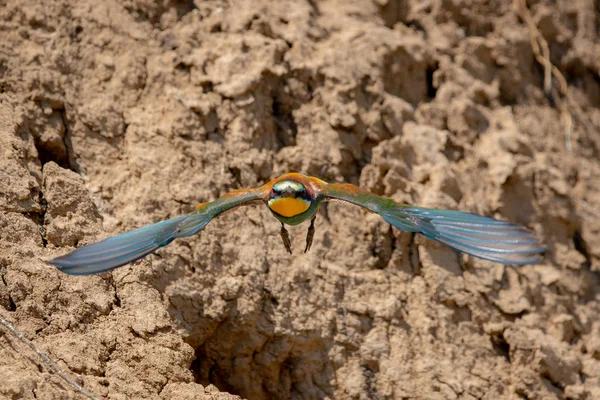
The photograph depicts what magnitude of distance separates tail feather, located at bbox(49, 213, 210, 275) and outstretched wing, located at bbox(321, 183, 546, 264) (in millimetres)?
541

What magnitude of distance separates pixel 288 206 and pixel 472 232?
0.67m

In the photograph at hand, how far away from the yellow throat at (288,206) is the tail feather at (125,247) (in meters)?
0.26

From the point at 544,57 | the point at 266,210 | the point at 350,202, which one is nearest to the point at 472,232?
the point at 350,202

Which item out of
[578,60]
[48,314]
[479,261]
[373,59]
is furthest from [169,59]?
[578,60]

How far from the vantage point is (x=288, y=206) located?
3.13 meters

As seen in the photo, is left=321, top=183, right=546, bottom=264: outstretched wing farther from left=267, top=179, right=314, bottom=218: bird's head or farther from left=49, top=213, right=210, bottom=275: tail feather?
left=49, top=213, right=210, bottom=275: tail feather

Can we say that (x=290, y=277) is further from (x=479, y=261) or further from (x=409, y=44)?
(x=409, y=44)

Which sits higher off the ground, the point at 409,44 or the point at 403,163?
the point at 409,44

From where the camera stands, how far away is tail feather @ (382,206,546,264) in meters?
3.07

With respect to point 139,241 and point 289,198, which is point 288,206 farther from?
point 139,241

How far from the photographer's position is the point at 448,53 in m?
4.48

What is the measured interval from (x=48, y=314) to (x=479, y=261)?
1.87 metres

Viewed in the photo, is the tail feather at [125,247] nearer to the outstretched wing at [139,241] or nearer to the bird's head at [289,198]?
the outstretched wing at [139,241]

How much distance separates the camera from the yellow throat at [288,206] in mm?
3127
